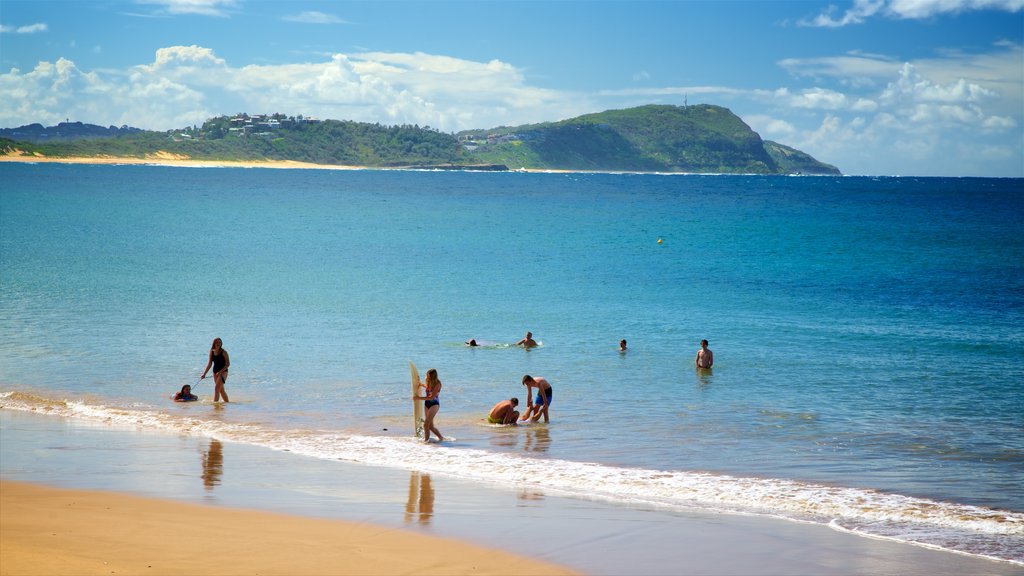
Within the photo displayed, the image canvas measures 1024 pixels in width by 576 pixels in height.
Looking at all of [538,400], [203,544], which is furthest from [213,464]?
[538,400]

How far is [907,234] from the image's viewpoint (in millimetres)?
64062

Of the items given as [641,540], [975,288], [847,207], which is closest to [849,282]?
[975,288]

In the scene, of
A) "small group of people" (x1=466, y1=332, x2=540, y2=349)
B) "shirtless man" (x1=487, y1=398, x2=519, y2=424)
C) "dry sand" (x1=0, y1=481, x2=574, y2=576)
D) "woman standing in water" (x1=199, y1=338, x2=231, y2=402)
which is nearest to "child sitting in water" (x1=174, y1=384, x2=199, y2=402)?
"woman standing in water" (x1=199, y1=338, x2=231, y2=402)

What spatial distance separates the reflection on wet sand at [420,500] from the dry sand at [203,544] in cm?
68

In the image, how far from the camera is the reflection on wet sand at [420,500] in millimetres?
11516

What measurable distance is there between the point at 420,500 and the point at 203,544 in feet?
10.4

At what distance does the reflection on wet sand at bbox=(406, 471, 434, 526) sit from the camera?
11516 millimetres

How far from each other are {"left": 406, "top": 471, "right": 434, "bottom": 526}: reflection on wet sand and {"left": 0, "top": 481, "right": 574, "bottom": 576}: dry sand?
26.7 inches

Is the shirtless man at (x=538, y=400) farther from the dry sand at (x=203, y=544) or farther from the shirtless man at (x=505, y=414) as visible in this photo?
the dry sand at (x=203, y=544)

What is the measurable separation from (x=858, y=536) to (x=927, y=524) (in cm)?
130

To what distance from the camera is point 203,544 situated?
10109 mm

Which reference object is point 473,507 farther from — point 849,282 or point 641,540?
point 849,282

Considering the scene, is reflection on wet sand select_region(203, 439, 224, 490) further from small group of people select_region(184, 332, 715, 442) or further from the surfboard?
small group of people select_region(184, 332, 715, 442)

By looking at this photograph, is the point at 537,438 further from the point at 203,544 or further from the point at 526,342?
the point at 526,342
